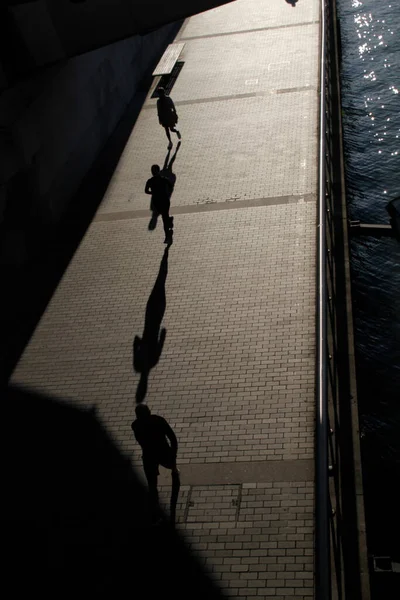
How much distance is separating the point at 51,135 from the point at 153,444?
972 centimetres

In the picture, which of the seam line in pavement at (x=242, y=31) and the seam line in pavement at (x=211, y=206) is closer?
the seam line in pavement at (x=211, y=206)

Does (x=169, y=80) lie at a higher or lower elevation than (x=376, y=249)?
higher

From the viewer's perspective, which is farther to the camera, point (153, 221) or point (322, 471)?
point (153, 221)

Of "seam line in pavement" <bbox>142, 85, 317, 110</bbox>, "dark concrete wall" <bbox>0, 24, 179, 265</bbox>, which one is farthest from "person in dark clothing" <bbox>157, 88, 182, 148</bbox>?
"seam line in pavement" <bbox>142, 85, 317, 110</bbox>

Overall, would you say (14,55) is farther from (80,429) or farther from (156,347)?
(80,429)

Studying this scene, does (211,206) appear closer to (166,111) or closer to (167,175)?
(167,175)

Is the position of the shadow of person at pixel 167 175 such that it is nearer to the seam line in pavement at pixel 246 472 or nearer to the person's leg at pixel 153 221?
the person's leg at pixel 153 221

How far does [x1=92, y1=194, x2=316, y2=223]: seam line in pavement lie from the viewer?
14070mm

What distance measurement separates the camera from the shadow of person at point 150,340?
10508mm

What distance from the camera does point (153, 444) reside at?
7.73m

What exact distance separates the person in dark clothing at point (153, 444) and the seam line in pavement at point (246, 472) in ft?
1.72

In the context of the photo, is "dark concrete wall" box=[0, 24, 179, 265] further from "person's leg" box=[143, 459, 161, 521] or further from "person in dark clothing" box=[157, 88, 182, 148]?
"person's leg" box=[143, 459, 161, 521]

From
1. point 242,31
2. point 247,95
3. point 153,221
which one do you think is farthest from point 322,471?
point 242,31

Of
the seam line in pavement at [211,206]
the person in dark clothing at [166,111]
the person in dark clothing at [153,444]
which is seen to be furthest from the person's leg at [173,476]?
the person in dark clothing at [166,111]
